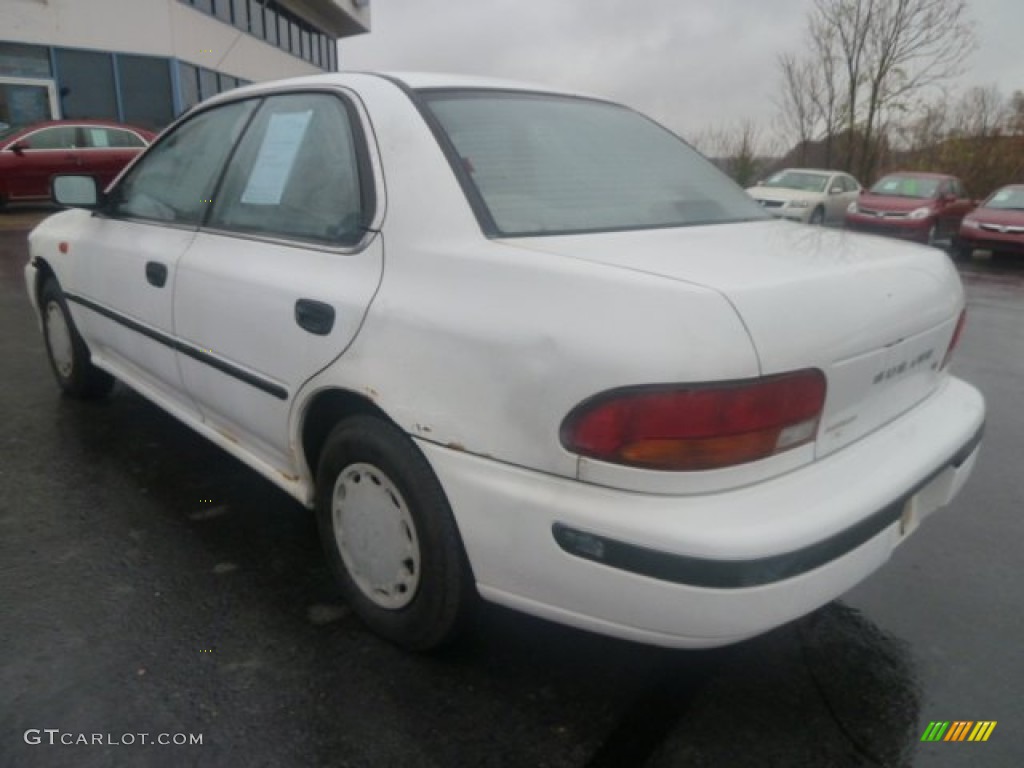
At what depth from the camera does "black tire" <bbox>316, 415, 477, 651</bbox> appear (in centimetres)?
194

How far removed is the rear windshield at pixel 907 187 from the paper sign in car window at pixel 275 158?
→ 49.2ft

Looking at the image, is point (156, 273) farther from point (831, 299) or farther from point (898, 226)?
point (898, 226)

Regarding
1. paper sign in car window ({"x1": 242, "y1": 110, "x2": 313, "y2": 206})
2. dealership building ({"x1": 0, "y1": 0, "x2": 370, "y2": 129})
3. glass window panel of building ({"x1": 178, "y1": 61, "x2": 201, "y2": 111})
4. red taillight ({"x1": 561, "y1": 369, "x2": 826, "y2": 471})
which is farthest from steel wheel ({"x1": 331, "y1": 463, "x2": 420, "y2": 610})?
glass window panel of building ({"x1": 178, "y1": 61, "x2": 201, "y2": 111})

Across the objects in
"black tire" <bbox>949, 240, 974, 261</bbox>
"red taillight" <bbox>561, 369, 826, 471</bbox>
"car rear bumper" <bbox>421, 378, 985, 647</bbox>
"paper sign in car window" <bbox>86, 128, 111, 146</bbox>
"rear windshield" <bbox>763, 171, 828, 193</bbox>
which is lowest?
"black tire" <bbox>949, 240, 974, 261</bbox>

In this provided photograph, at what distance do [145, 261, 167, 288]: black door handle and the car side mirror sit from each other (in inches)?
30.9

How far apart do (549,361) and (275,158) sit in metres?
1.48

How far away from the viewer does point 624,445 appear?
5.28ft

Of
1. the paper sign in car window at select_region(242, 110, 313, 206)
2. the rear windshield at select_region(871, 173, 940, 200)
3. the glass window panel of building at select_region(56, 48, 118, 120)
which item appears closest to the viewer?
the paper sign in car window at select_region(242, 110, 313, 206)

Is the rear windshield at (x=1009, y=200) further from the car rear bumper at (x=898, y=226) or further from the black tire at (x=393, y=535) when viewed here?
the black tire at (x=393, y=535)

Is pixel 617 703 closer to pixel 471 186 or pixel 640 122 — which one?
pixel 471 186

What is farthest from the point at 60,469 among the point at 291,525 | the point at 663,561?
the point at 663,561

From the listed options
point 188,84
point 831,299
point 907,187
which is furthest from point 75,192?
point 188,84

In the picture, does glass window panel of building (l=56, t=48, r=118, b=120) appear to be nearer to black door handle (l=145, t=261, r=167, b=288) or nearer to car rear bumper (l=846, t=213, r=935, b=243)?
car rear bumper (l=846, t=213, r=935, b=243)

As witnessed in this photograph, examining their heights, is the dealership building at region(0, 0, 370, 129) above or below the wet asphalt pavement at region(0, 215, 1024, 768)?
above
